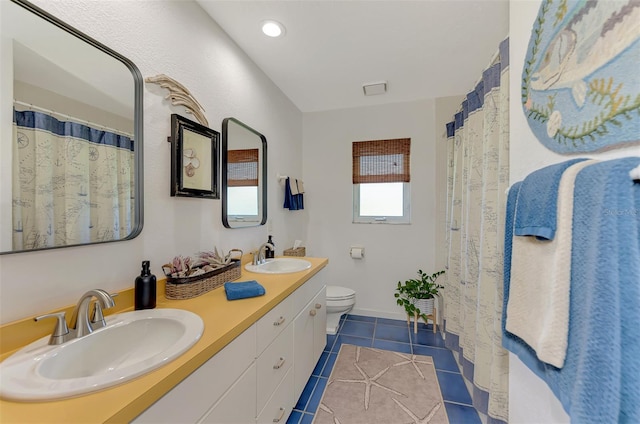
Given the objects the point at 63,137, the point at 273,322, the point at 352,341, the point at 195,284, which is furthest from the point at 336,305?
the point at 63,137

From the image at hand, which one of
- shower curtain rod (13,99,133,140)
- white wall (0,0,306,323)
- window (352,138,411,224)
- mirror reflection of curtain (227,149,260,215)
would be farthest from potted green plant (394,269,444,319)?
shower curtain rod (13,99,133,140)

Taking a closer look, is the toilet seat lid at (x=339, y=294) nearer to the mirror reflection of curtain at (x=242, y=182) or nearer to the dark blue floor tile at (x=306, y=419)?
the dark blue floor tile at (x=306, y=419)

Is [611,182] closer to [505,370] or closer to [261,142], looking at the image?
[505,370]

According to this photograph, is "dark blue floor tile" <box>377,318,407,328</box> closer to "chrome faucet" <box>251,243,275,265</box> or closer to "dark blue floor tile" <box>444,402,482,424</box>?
"dark blue floor tile" <box>444,402,482,424</box>

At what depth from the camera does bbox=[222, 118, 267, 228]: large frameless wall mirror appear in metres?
1.70

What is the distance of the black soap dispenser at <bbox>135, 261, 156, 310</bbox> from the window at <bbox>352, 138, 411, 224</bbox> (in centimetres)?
221

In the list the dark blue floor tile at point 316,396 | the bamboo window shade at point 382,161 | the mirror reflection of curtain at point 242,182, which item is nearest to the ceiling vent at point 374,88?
the bamboo window shade at point 382,161

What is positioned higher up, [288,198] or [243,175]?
[243,175]

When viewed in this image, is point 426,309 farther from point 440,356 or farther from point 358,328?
point 358,328

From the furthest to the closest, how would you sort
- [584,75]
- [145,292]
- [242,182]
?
1. [242,182]
2. [145,292]
3. [584,75]

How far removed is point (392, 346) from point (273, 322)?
1548 millimetres

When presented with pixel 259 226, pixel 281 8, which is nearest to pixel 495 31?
pixel 281 8

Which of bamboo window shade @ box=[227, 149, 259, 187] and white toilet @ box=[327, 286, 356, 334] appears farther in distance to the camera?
white toilet @ box=[327, 286, 356, 334]

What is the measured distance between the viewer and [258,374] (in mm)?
1074
